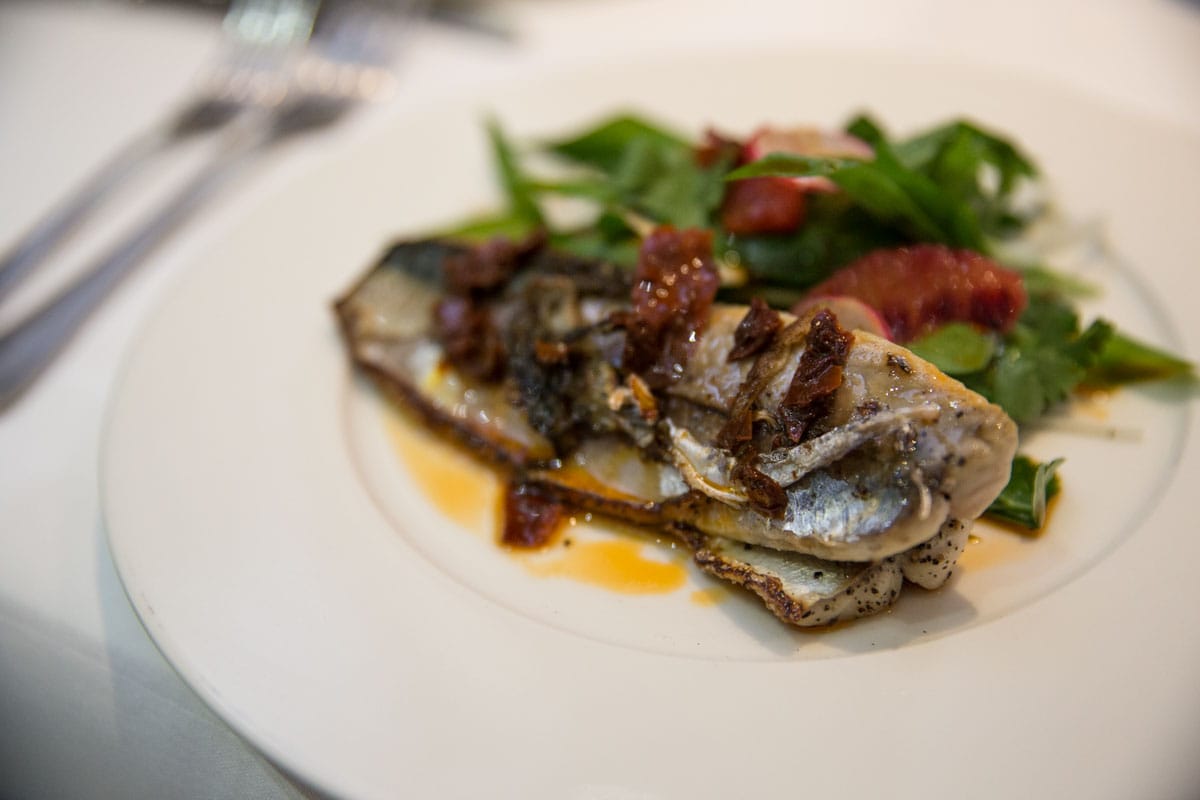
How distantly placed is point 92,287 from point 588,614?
105 inches

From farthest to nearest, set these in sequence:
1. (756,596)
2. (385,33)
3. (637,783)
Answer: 1. (385,33)
2. (756,596)
3. (637,783)

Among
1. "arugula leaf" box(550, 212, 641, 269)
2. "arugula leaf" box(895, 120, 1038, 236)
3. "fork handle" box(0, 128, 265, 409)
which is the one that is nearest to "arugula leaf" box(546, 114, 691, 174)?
"arugula leaf" box(550, 212, 641, 269)

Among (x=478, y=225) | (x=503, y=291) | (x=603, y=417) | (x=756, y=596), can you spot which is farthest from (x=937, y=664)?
(x=478, y=225)

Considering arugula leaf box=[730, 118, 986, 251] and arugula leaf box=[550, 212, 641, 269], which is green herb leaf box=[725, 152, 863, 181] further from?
arugula leaf box=[550, 212, 641, 269]

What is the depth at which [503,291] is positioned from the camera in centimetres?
295

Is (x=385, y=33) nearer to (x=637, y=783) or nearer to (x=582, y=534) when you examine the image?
(x=582, y=534)

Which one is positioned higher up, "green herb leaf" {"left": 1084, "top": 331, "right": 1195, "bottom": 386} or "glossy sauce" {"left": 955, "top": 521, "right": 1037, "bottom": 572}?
"green herb leaf" {"left": 1084, "top": 331, "right": 1195, "bottom": 386}

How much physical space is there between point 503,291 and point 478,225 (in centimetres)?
60

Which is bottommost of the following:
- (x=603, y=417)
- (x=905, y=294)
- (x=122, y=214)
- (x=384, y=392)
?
(x=122, y=214)

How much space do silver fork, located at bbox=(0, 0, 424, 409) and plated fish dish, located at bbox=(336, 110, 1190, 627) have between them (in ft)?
4.15

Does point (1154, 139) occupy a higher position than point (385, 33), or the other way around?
point (1154, 139)

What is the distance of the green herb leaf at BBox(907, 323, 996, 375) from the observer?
2428mm

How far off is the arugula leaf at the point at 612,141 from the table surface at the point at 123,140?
71 cm

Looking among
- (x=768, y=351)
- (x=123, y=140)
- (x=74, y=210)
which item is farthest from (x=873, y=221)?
(x=123, y=140)
